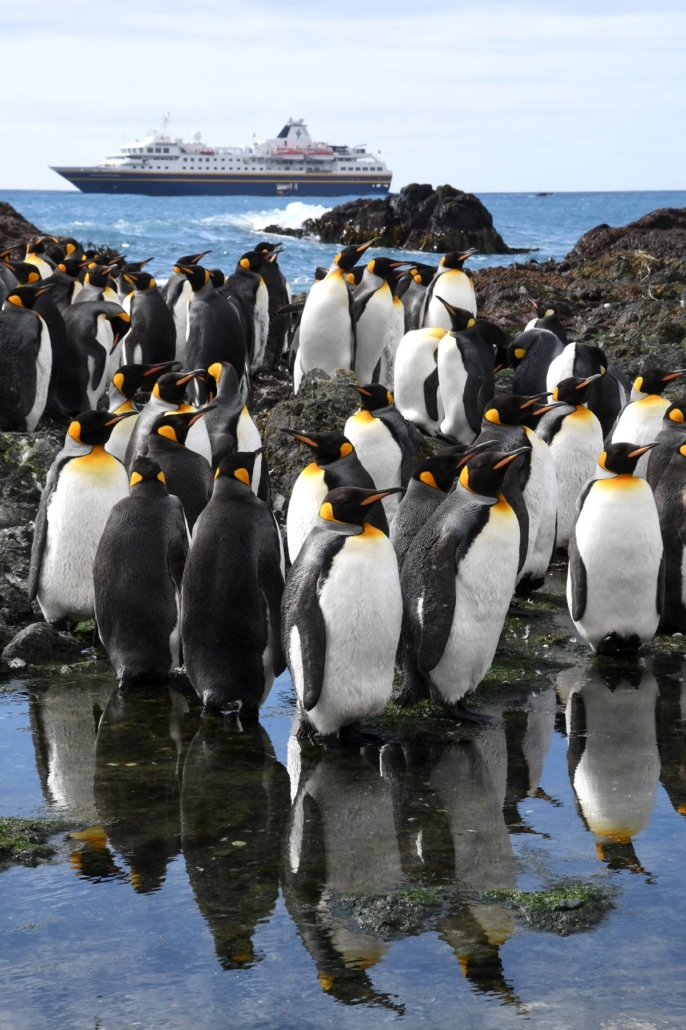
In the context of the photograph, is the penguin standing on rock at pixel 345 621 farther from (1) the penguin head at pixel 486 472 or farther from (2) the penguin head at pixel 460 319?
(2) the penguin head at pixel 460 319

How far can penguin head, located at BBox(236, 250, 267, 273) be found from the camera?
12.2 meters

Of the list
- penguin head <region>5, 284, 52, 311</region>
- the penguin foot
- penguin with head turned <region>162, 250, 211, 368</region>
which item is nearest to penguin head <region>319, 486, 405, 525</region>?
the penguin foot

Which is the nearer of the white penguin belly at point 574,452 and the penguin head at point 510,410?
the penguin head at point 510,410

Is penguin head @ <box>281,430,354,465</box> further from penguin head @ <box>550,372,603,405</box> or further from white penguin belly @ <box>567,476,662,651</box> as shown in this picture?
penguin head @ <box>550,372,603,405</box>

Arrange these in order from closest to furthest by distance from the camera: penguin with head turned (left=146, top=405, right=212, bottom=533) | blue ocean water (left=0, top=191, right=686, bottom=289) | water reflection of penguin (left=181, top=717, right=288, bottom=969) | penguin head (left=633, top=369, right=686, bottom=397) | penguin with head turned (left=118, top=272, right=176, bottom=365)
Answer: water reflection of penguin (left=181, top=717, right=288, bottom=969) → penguin with head turned (left=146, top=405, right=212, bottom=533) → penguin head (left=633, top=369, right=686, bottom=397) → penguin with head turned (left=118, top=272, right=176, bottom=365) → blue ocean water (left=0, top=191, right=686, bottom=289)

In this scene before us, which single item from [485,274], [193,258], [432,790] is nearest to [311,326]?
[193,258]

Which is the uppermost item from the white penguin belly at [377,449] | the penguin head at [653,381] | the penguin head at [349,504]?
the penguin head at [653,381]

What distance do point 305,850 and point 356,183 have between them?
96.7 metres

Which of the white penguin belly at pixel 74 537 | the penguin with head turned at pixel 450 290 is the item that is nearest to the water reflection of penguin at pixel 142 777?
the white penguin belly at pixel 74 537

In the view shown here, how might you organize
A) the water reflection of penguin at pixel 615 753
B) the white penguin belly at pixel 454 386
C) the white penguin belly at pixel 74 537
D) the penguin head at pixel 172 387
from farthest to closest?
the white penguin belly at pixel 454 386 < the penguin head at pixel 172 387 < the white penguin belly at pixel 74 537 < the water reflection of penguin at pixel 615 753

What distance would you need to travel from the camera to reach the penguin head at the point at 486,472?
16.3 feet

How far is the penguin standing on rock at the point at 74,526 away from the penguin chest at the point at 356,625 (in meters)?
1.94

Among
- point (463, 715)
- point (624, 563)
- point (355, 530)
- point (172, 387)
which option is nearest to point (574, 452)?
point (624, 563)

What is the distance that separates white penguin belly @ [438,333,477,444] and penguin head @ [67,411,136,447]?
11.8 feet
